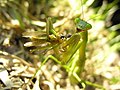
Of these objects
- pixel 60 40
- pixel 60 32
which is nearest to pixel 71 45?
pixel 60 40

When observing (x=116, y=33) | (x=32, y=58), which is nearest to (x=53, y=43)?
(x=32, y=58)

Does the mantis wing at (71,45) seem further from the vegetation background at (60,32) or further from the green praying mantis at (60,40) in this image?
the vegetation background at (60,32)

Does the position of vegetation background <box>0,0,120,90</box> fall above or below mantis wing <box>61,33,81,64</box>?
above

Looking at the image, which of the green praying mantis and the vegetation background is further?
the vegetation background

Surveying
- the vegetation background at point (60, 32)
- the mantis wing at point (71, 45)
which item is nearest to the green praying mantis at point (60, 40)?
the mantis wing at point (71, 45)

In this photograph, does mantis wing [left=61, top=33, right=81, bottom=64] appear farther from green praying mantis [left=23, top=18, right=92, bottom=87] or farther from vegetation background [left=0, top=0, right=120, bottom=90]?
vegetation background [left=0, top=0, right=120, bottom=90]

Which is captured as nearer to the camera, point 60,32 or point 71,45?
point 71,45

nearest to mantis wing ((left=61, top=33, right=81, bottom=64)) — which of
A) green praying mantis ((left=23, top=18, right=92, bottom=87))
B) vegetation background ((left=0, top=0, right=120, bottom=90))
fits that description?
green praying mantis ((left=23, top=18, right=92, bottom=87))

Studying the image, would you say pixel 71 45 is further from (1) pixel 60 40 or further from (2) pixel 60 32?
(2) pixel 60 32

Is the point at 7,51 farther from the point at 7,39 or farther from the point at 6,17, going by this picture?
Result: the point at 6,17
